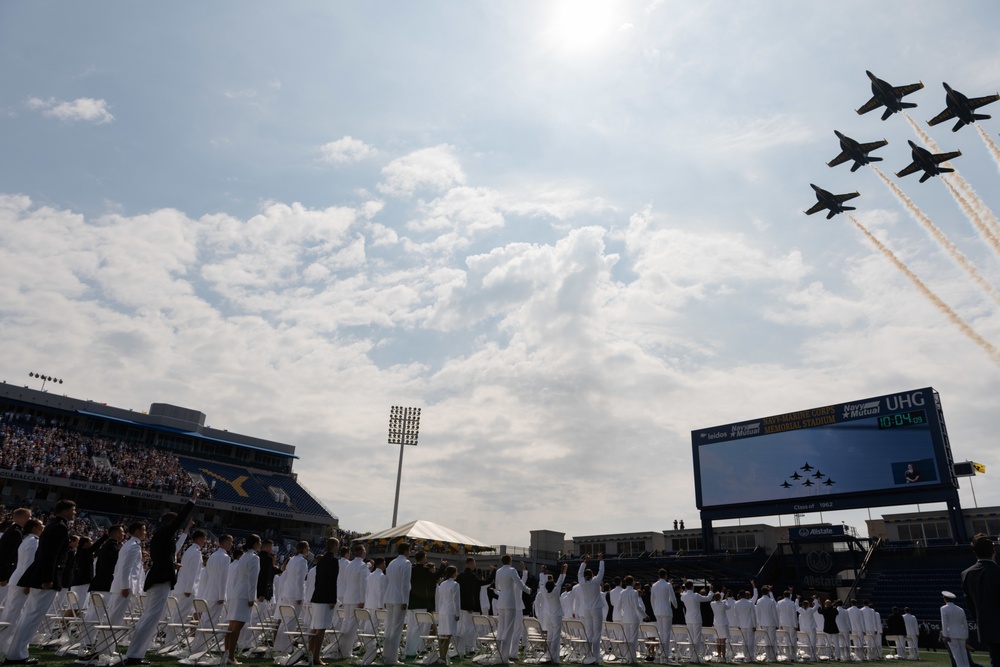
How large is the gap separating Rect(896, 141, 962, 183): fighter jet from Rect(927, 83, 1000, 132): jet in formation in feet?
5.37

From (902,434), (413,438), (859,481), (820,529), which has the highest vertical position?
(413,438)

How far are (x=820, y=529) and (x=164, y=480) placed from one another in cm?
4422

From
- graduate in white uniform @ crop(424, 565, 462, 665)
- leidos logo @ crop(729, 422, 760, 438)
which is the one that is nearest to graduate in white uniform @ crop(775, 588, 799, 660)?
graduate in white uniform @ crop(424, 565, 462, 665)

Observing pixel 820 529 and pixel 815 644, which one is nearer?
pixel 815 644

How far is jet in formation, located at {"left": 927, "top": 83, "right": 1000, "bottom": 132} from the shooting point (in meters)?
32.7

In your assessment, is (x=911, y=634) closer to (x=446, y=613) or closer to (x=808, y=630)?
(x=808, y=630)

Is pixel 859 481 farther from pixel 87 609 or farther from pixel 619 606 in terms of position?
pixel 87 609

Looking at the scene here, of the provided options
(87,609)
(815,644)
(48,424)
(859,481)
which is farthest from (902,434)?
(48,424)

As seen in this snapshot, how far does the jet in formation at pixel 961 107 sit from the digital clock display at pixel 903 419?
15351mm

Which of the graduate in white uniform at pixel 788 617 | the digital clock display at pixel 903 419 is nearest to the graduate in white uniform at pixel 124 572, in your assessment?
the graduate in white uniform at pixel 788 617

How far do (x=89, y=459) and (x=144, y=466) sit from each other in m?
3.78

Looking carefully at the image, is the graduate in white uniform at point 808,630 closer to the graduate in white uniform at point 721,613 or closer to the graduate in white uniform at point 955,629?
the graduate in white uniform at point 721,613

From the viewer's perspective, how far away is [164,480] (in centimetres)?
4647

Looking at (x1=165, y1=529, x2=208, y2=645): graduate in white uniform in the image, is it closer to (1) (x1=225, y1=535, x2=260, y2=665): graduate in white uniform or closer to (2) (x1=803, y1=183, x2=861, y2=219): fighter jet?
(1) (x1=225, y1=535, x2=260, y2=665): graduate in white uniform
